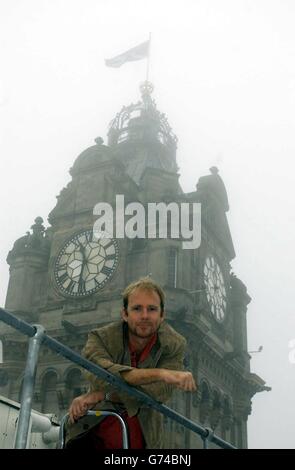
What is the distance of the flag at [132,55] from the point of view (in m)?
43.0

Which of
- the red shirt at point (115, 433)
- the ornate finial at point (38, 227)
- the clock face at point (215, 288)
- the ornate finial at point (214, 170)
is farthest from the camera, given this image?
the ornate finial at point (214, 170)

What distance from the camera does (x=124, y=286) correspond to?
96.3 feet

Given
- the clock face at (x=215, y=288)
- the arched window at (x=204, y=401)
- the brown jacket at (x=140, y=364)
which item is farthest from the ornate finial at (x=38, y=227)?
the brown jacket at (x=140, y=364)

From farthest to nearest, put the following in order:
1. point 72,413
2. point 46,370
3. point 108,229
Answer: point 108,229 < point 46,370 < point 72,413

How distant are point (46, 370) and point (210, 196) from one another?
1418 cm

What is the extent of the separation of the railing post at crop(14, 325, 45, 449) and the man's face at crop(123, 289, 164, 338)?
2.57 feet

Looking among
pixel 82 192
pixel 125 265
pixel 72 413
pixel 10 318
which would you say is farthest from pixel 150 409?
pixel 82 192

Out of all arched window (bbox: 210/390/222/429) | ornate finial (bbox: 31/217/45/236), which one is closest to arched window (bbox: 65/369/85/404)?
arched window (bbox: 210/390/222/429)

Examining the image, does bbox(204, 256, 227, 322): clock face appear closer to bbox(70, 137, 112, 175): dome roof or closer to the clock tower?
the clock tower

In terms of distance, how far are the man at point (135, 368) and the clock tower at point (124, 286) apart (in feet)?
73.6

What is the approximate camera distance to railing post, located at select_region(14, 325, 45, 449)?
336 cm

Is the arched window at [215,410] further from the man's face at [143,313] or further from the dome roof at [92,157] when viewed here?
the man's face at [143,313]

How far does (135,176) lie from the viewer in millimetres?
40406
